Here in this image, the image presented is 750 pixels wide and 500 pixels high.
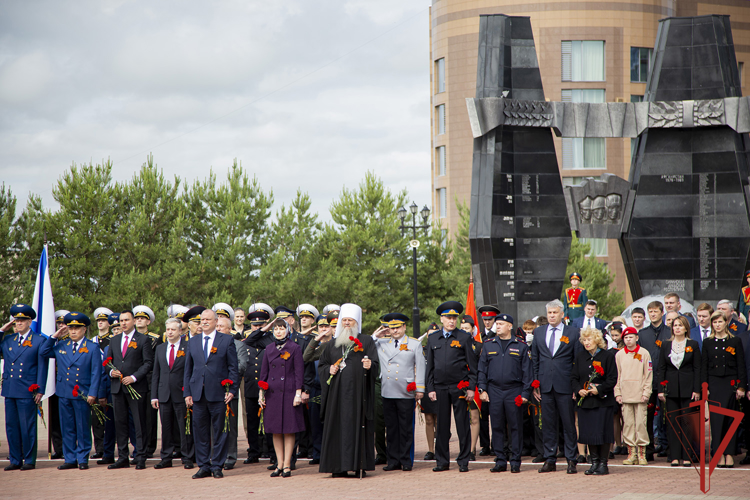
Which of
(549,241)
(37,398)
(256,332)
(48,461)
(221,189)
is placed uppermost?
(221,189)

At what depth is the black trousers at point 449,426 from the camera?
10.5 metres

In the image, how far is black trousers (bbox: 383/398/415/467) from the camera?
35.2ft

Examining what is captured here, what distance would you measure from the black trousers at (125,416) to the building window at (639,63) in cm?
3695

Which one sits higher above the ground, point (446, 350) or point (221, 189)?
point (221, 189)

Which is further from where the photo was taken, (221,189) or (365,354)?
(221,189)

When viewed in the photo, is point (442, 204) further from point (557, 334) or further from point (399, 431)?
point (399, 431)

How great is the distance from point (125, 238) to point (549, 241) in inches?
896

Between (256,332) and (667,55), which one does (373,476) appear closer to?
(256,332)

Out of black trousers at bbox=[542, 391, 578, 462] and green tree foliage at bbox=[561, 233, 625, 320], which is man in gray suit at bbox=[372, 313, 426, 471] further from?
green tree foliage at bbox=[561, 233, 625, 320]

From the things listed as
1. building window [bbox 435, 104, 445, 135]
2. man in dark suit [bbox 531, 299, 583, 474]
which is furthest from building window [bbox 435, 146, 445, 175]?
man in dark suit [bbox 531, 299, 583, 474]

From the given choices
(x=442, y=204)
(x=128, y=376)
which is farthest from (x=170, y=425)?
(x=442, y=204)

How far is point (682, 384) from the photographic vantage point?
425 inches

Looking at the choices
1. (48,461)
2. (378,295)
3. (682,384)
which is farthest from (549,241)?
(378,295)

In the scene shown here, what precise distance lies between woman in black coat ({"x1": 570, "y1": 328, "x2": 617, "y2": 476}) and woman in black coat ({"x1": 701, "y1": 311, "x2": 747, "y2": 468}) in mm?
1342
